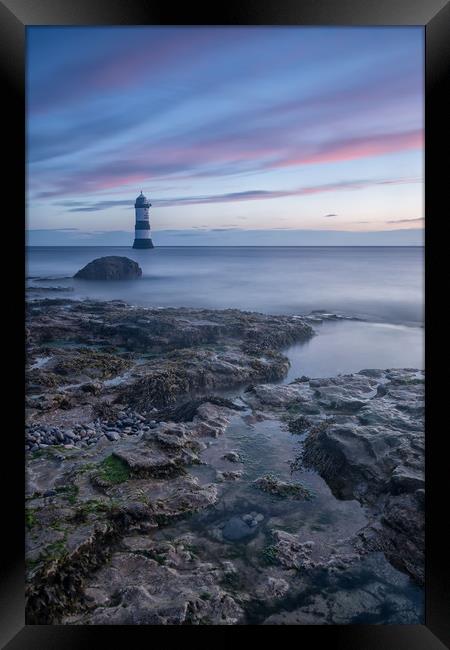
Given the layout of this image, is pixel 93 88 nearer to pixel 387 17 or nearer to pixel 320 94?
pixel 320 94

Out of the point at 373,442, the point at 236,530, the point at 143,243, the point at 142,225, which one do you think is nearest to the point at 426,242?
the point at 373,442

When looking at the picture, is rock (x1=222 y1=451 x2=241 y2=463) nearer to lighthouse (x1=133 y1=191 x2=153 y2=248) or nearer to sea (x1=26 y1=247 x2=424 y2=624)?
sea (x1=26 y1=247 x2=424 y2=624)

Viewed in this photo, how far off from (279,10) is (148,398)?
9.13ft

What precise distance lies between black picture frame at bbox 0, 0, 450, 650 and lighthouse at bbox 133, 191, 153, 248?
203cm

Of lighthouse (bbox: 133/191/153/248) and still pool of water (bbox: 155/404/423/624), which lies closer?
still pool of water (bbox: 155/404/423/624)

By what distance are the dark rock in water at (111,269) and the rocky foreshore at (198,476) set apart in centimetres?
62

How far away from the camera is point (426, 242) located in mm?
2189

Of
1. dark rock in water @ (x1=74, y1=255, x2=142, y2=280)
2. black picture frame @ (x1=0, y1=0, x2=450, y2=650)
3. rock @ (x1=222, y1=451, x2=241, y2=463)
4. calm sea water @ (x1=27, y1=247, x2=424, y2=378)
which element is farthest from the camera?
dark rock in water @ (x1=74, y1=255, x2=142, y2=280)

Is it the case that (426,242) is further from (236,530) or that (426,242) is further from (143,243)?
(143,243)

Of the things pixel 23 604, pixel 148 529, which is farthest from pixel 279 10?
pixel 23 604

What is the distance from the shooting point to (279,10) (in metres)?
2.11

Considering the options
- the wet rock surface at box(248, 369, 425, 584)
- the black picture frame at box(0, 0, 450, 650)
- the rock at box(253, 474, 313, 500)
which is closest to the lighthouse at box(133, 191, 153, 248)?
the wet rock surface at box(248, 369, 425, 584)

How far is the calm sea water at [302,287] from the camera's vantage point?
4.41 m

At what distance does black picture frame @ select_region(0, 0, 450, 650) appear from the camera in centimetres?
210
